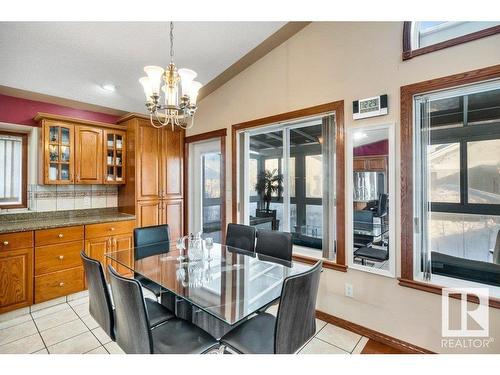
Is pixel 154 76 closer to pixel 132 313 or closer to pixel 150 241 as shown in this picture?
pixel 132 313

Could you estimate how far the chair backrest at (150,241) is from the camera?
241 cm

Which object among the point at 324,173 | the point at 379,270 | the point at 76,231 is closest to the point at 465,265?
the point at 379,270

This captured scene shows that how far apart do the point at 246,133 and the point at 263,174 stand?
1.97 ft

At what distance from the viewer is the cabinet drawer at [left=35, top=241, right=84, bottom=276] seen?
263 cm

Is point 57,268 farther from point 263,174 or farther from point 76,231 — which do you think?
point 263,174

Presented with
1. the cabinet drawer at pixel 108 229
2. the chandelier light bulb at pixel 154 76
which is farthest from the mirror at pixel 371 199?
the cabinet drawer at pixel 108 229

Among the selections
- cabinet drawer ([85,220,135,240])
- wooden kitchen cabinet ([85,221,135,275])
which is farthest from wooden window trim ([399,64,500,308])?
cabinet drawer ([85,220,135,240])

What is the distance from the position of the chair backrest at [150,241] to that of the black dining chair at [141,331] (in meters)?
0.94

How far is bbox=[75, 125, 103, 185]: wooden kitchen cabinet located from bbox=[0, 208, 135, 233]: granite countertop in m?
0.49

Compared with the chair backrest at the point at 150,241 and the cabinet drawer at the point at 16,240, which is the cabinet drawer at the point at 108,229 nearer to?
the cabinet drawer at the point at 16,240

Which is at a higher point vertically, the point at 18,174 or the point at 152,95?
the point at 152,95

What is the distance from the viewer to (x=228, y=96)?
3400 millimetres

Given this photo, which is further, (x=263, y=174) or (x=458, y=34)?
(x=263, y=174)

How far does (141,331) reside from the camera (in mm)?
1226
